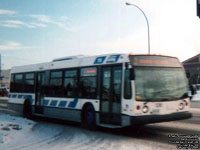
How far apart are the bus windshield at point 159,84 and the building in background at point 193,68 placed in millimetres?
47731

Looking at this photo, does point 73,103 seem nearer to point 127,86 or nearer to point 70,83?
point 70,83

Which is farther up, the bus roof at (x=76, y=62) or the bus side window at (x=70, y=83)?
the bus roof at (x=76, y=62)

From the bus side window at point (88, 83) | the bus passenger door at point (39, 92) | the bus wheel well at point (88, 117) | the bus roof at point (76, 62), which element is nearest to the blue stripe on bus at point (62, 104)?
the bus side window at point (88, 83)

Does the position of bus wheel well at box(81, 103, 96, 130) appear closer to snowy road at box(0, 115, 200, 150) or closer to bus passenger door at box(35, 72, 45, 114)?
snowy road at box(0, 115, 200, 150)

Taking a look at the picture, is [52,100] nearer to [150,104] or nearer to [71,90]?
[71,90]

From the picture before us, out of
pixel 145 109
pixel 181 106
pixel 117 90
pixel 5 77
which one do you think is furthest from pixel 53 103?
pixel 5 77

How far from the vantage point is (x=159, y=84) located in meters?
10.1

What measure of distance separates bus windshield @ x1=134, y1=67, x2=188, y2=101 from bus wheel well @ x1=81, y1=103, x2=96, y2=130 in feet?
8.95

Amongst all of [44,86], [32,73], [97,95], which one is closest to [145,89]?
[97,95]

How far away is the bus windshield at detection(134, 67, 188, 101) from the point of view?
9875 mm

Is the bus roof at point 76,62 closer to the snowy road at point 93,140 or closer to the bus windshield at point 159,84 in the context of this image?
the bus windshield at point 159,84

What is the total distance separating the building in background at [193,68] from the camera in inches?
2240

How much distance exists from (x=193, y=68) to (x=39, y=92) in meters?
47.6

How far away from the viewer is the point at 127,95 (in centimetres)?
995
